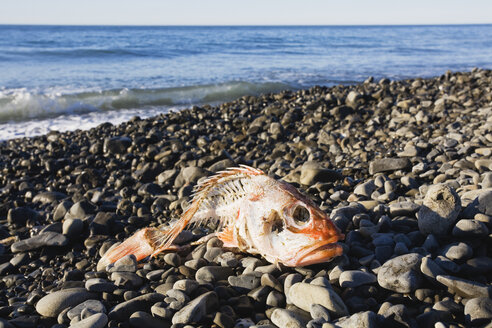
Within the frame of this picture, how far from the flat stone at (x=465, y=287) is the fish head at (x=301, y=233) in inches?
27.3

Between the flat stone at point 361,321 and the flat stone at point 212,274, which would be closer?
the flat stone at point 361,321

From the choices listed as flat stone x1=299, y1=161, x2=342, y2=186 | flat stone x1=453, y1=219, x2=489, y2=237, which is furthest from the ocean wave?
flat stone x1=453, y1=219, x2=489, y2=237

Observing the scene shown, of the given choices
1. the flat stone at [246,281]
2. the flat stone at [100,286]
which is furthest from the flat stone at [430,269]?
the flat stone at [100,286]

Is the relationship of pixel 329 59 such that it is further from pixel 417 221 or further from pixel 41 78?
pixel 417 221

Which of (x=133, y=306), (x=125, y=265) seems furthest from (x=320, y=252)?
(x=125, y=265)

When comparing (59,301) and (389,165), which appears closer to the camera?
(59,301)

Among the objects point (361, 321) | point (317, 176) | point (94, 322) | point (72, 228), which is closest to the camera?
point (361, 321)

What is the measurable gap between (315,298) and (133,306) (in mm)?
1267

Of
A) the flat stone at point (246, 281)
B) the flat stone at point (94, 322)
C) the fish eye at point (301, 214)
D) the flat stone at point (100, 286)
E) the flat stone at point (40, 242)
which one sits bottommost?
the flat stone at point (40, 242)

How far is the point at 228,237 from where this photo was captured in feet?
12.1

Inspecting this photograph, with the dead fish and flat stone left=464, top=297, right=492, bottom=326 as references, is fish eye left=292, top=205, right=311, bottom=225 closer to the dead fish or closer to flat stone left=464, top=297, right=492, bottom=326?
the dead fish

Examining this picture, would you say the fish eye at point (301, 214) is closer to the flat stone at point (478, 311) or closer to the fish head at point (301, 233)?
the fish head at point (301, 233)

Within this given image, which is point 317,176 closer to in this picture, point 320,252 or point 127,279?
point 320,252

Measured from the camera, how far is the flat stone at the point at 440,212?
327 centimetres
